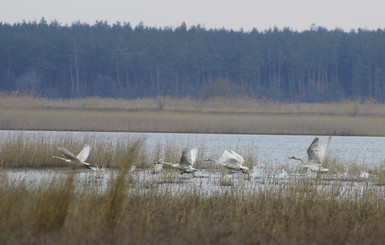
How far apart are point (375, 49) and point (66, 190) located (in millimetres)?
62283

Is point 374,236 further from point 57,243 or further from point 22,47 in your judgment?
point 22,47

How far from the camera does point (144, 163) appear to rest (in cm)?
→ 1583

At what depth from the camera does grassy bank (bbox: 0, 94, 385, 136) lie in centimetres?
2756

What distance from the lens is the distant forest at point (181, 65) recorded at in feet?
200

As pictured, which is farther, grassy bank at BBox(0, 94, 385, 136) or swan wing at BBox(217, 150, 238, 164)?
grassy bank at BBox(0, 94, 385, 136)

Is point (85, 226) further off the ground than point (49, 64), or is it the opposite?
point (49, 64)

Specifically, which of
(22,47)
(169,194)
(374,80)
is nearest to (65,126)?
(169,194)

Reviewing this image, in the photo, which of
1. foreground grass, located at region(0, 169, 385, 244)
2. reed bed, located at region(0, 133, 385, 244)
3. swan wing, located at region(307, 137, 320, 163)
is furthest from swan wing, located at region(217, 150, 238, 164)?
foreground grass, located at region(0, 169, 385, 244)

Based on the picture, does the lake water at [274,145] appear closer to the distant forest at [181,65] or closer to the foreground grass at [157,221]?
the foreground grass at [157,221]

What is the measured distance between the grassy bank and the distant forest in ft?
77.8

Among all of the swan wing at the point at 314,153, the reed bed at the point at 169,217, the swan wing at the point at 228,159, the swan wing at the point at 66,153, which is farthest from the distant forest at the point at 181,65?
the reed bed at the point at 169,217

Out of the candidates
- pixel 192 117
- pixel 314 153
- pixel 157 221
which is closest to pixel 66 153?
pixel 314 153

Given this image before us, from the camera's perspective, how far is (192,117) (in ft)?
97.8

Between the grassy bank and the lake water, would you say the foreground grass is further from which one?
the grassy bank
